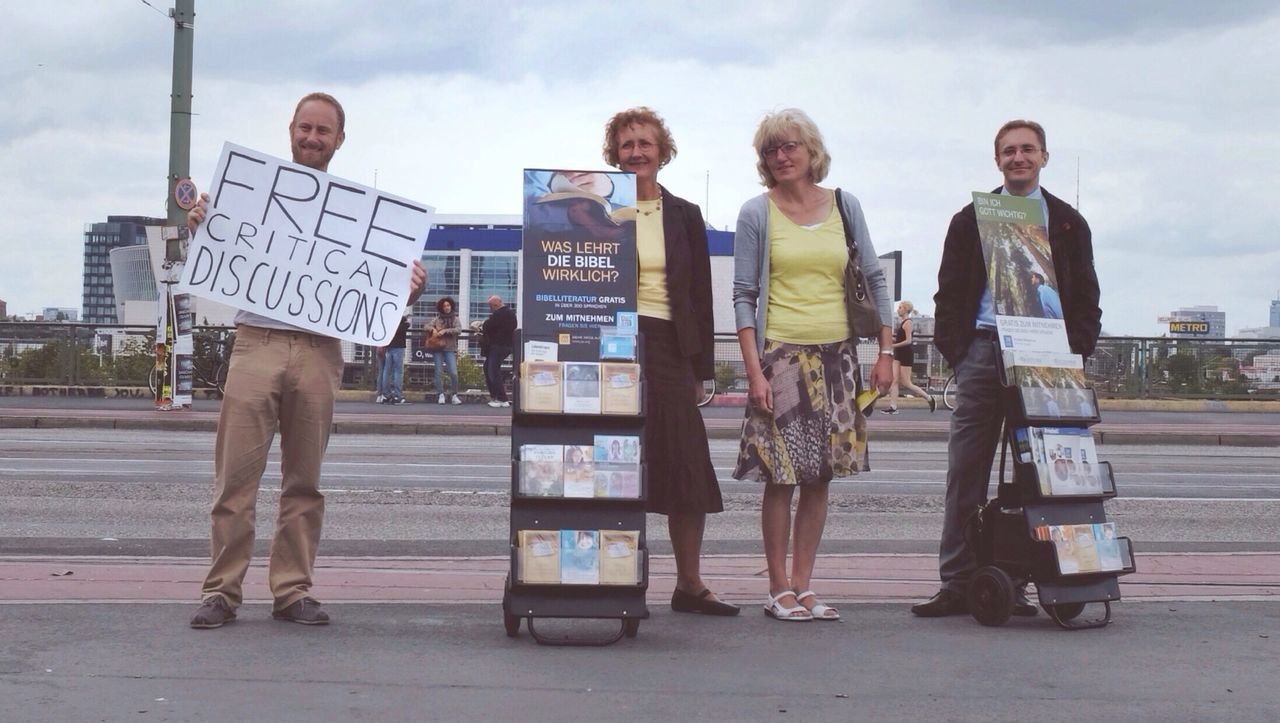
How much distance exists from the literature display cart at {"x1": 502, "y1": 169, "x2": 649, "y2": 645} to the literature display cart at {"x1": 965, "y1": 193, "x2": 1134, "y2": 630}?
1.46m

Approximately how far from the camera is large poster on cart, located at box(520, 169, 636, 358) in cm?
529

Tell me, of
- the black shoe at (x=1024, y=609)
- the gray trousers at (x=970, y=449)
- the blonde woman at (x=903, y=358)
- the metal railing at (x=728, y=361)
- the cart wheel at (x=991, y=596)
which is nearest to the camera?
the cart wheel at (x=991, y=596)

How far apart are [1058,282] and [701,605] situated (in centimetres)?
201

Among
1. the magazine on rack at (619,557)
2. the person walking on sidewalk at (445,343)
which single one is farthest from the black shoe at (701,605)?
the person walking on sidewalk at (445,343)

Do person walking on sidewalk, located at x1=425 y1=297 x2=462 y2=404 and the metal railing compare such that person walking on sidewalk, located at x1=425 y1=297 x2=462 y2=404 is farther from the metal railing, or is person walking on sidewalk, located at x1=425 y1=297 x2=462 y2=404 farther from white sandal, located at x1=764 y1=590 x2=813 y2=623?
white sandal, located at x1=764 y1=590 x2=813 y2=623

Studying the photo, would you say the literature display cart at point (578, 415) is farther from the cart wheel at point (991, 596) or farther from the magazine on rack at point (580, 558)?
the cart wheel at point (991, 596)

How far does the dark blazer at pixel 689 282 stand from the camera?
18.2 ft

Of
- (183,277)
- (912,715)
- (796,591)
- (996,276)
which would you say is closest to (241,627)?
(183,277)

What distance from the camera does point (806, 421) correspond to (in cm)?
553

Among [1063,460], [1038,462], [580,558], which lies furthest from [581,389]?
[1063,460]

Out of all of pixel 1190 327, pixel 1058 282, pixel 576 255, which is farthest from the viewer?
pixel 1190 327

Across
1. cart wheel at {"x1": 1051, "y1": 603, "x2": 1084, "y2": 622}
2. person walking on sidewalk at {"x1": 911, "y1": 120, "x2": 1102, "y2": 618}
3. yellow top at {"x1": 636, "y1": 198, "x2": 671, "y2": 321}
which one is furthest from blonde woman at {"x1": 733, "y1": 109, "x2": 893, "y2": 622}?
cart wheel at {"x1": 1051, "y1": 603, "x2": 1084, "y2": 622}

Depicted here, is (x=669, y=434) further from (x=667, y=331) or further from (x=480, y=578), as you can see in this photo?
(x=480, y=578)

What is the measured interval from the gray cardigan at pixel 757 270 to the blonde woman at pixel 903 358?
55.4 feet
